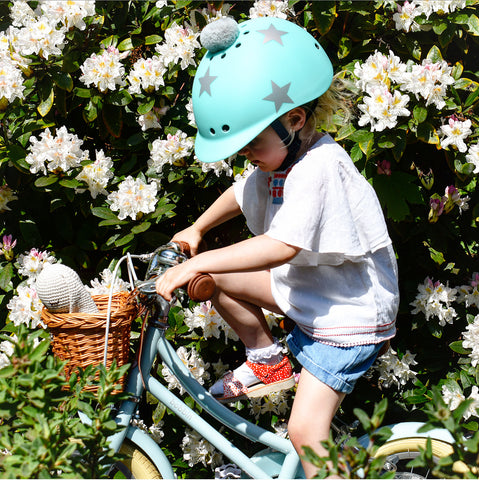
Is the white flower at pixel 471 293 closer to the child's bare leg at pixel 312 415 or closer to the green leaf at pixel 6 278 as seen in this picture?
the child's bare leg at pixel 312 415

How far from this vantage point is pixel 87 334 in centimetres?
169

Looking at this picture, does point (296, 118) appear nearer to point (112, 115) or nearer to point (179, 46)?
point (179, 46)

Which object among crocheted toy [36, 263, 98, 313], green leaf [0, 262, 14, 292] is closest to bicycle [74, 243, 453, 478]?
crocheted toy [36, 263, 98, 313]

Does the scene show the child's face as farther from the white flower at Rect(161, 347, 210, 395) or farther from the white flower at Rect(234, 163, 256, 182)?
the white flower at Rect(161, 347, 210, 395)

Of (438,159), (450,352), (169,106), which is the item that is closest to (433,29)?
(438,159)

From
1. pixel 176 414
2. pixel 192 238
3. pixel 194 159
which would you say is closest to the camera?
pixel 176 414

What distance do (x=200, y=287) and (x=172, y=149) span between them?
1.11 metres

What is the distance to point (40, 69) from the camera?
261 cm

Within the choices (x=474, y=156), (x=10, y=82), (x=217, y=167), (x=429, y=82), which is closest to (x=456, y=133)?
(x=474, y=156)

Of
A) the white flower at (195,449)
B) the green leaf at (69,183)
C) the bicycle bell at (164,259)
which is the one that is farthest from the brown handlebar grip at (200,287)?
the white flower at (195,449)

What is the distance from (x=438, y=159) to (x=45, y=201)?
6.03 ft

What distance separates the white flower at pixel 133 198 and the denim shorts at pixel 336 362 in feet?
3.29

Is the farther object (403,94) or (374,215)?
(403,94)

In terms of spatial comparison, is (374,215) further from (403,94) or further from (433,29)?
(433,29)
